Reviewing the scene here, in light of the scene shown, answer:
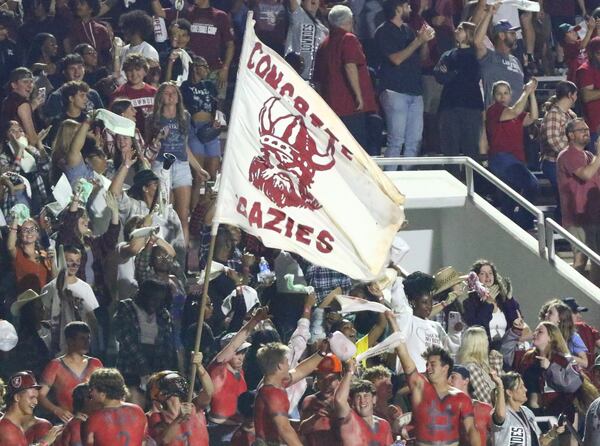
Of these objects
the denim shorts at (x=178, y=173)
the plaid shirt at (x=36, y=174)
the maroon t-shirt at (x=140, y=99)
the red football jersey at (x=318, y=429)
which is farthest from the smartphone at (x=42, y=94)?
the red football jersey at (x=318, y=429)

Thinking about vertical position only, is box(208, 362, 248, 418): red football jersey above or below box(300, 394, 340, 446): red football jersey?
above

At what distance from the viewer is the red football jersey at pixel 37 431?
13.2m

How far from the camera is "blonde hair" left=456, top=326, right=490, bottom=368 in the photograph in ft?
49.1

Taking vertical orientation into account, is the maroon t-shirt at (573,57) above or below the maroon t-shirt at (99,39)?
above

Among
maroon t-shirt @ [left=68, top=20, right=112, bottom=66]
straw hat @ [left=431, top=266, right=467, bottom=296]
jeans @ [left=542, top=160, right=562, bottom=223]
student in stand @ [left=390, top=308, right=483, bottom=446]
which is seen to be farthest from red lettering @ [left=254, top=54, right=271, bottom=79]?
maroon t-shirt @ [left=68, top=20, right=112, bottom=66]

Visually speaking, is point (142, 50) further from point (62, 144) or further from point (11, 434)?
point (11, 434)

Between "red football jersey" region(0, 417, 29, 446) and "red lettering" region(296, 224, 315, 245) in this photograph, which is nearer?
"red lettering" region(296, 224, 315, 245)

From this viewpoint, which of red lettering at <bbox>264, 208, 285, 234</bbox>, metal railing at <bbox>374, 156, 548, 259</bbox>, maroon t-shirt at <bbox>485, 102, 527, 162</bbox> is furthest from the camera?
maroon t-shirt at <bbox>485, 102, 527, 162</bbox>

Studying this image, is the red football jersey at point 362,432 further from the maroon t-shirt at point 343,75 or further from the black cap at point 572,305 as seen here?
the maroon t-shirt at point 343,75

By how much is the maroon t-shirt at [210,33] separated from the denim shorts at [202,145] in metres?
2.23

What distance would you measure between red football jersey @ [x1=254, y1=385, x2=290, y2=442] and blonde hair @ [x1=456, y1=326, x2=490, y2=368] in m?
1.83

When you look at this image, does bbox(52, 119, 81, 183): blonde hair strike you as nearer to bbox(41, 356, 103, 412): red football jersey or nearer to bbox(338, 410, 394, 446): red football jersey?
bbox(41, 356, 103, 412): red football jersey

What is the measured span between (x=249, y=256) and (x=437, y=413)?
2885 millimetres

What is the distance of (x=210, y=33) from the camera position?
2050cm
